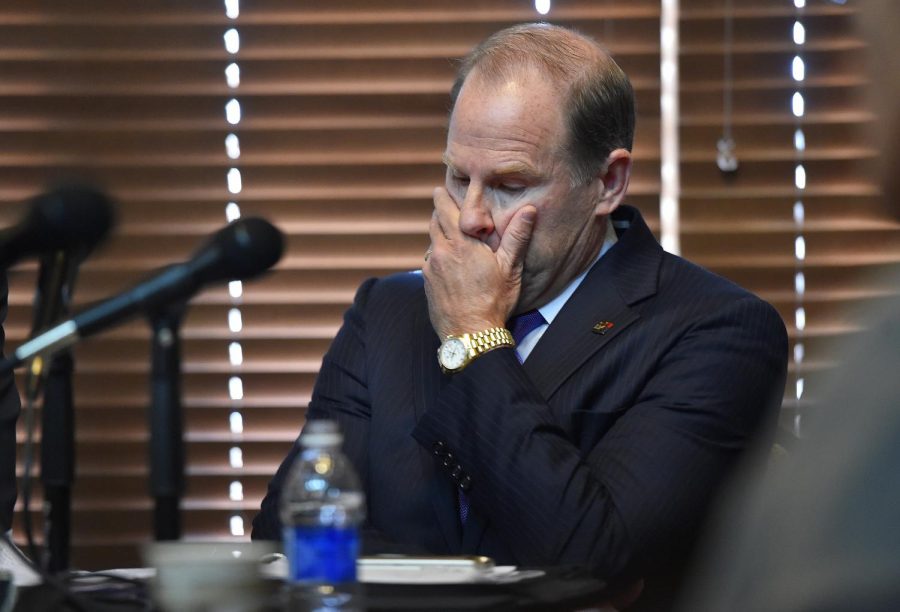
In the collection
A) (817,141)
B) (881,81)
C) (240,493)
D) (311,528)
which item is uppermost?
(817,141)

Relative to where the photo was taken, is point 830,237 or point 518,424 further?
point 830,237

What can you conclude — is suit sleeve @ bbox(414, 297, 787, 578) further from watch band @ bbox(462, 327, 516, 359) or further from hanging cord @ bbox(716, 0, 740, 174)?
hanging cord @ bbox(716, 0, 740, 174)

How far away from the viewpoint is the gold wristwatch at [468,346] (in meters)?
2.18

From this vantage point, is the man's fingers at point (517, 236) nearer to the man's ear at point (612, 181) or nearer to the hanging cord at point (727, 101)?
the man's ear at point (612, 181)

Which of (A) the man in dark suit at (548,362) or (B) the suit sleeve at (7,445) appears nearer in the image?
(A) the man in dark suit at (548,362)

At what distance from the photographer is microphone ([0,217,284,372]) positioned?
54.7 inches

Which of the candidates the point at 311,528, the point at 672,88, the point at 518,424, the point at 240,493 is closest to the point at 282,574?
the point at 311,528

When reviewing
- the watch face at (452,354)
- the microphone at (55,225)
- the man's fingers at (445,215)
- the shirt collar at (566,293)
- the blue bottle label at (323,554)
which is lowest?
the blue bottle label at (323,554)

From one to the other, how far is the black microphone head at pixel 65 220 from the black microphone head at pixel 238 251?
19 cm

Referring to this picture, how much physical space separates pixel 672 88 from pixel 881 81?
97.6 inches

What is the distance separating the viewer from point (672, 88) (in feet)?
10.6

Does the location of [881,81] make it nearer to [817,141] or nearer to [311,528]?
[311,528]

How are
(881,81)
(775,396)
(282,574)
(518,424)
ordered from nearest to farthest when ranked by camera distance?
(881,81) → (282,574) → (518,424) → (775,396)

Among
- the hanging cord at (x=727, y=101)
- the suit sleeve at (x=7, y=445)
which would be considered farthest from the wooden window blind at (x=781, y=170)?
the suit sleeve at (x=7, y=445)
